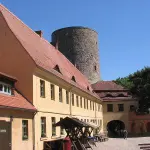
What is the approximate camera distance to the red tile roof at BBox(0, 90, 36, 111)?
711 inches

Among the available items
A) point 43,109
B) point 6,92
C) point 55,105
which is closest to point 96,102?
point 55,105

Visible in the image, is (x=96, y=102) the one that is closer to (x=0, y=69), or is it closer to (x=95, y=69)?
(x=95, y=69)

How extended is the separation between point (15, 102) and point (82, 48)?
47.3 m

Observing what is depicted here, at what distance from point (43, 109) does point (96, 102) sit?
90.3 feet

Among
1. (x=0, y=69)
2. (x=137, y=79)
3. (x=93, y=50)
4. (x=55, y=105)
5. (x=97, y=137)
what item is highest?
(x=93, y=50)

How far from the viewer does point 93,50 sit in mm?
67000

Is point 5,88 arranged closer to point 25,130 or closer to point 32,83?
point 32,83

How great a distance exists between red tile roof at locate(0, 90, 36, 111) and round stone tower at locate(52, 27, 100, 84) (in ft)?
144

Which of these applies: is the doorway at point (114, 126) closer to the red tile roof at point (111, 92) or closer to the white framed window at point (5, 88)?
the red tile roof at point (111, 92)

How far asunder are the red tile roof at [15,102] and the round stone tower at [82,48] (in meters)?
44.0

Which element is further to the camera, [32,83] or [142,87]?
[142,87]

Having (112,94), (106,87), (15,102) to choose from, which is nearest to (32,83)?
(15,102)

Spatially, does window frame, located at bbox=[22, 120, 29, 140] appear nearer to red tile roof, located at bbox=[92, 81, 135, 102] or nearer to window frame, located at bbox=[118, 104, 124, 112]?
red tile roof, located at bbox=[92, 81, 135, 102]

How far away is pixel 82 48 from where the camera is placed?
217ft
